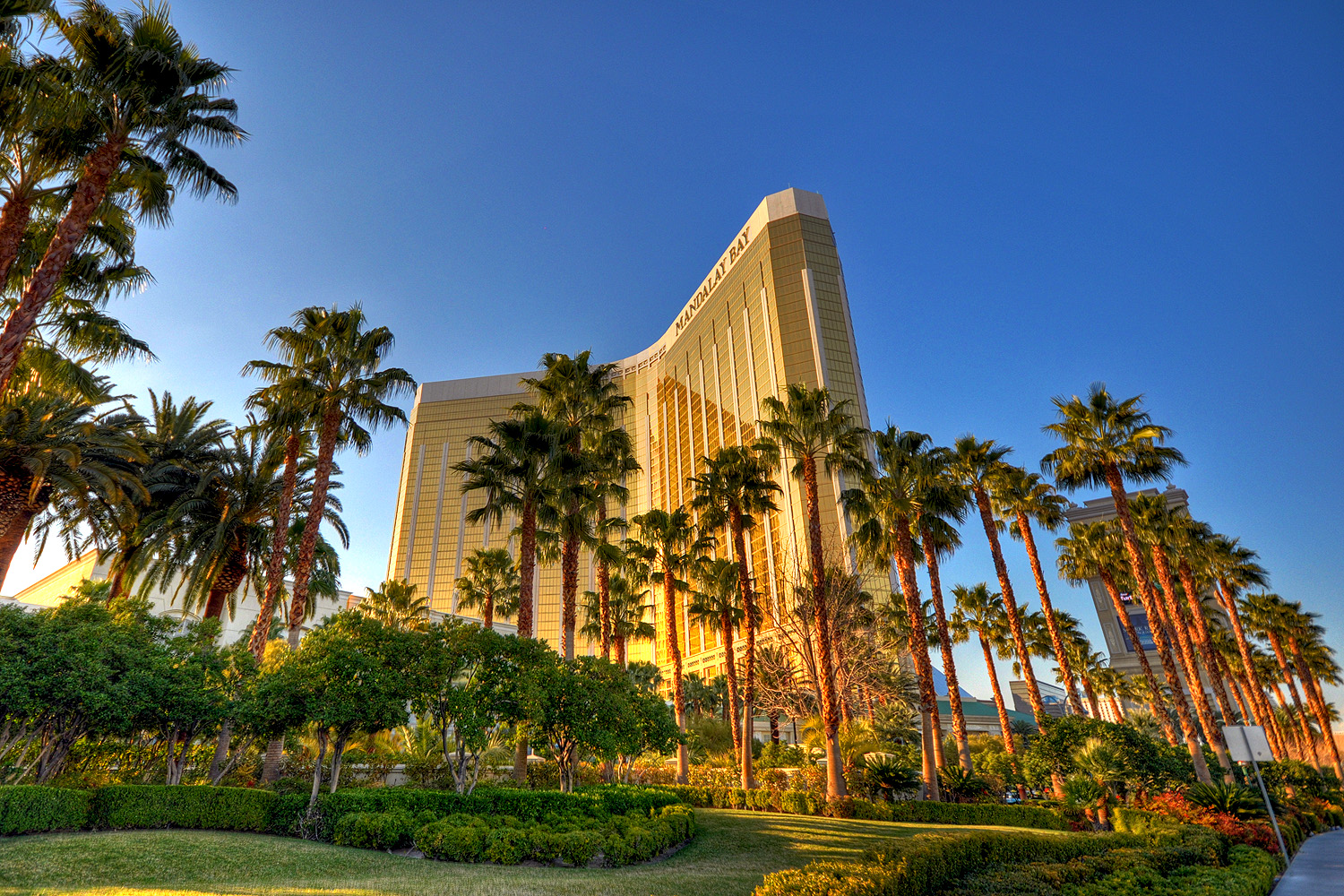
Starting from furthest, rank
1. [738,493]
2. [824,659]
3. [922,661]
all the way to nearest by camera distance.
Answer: [738,493] → [922,661] → [824,659]

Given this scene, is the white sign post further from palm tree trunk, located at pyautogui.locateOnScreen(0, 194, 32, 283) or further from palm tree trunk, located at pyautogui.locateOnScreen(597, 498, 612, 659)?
palm tree trunk, located at pyautogui.locateOnScreen(0, 194, 32, 283)

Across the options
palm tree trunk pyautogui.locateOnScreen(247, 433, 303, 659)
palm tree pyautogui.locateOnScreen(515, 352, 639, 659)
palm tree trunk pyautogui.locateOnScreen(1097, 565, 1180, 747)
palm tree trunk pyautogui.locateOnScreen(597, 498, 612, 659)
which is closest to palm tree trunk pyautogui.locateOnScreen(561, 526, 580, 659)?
palm tree pyautogui.locateOnScreen(515, 352, 639, 659)

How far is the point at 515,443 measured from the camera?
25.6 meters

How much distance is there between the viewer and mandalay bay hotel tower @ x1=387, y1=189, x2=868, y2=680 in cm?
8744

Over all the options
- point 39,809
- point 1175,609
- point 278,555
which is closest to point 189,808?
point 39,809

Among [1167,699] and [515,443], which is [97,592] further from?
[1167,699]

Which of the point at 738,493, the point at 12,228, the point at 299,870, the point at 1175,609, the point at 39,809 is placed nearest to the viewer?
the point at 299,870

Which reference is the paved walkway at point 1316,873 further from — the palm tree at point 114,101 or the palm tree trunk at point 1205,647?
the palm tree at point 114,101

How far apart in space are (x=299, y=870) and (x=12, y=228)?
14.1m

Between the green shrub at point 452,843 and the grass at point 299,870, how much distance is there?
692 millimetres

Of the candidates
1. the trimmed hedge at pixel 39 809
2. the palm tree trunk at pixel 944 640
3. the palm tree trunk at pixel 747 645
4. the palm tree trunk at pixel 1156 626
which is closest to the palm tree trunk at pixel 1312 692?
the palm tree trunk at pixel 1156 626

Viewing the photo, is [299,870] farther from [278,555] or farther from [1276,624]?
[1276,624]

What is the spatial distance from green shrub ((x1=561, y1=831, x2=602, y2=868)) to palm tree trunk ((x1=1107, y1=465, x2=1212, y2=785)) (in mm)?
22681

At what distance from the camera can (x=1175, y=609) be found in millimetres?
29406
